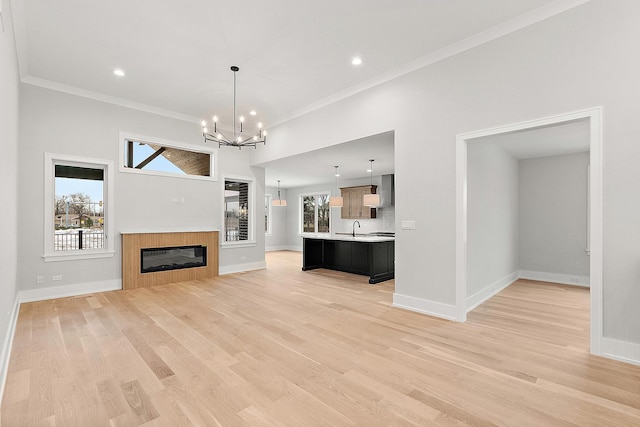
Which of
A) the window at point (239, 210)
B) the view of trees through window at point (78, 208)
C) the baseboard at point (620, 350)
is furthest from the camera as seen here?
the window at point (239, 210)

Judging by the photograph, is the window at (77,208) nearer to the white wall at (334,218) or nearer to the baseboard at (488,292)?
the baseboard at (488,292)

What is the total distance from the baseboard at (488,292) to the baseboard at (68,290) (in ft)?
19.1

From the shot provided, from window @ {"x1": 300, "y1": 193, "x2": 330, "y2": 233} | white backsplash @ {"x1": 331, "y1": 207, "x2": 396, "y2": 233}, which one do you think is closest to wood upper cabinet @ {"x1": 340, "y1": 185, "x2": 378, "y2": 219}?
white backsplash @ {"x1": 331, "y1": 207, "x2": 396, "y2": 233}

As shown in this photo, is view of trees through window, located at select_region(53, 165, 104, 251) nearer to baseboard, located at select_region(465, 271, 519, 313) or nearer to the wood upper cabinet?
baseboard, located at select_region(465, 271, 519, 313)

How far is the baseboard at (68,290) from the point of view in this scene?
4.66m

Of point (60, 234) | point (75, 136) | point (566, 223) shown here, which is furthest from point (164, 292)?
point (566, 223)

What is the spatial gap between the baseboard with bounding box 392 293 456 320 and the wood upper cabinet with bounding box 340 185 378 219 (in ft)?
19.0

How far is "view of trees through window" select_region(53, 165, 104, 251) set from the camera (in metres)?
5.15

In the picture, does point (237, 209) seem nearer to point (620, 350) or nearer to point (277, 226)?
point (277, 226)

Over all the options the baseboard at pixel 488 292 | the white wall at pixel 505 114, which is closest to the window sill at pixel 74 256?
the white wall at pixel 505 114

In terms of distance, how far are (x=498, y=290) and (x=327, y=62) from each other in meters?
4.68

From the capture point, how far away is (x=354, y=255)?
695 cm

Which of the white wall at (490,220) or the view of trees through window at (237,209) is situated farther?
the view of trees through window at (237,209)

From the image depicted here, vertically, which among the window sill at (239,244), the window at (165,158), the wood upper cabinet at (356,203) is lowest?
the window sill at (239,244)
